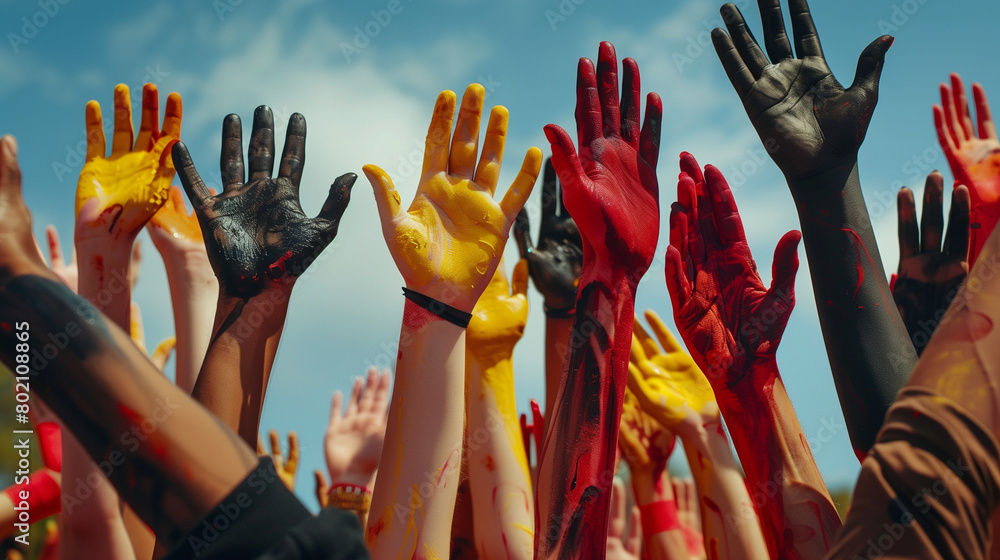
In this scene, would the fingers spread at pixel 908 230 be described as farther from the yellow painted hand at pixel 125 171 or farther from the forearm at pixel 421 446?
the yellow painted hand at pixel 125 171

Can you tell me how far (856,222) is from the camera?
3104 millimetres

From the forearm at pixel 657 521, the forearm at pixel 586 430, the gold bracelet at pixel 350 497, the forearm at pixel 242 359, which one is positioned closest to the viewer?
the forearm at pixel 586 430

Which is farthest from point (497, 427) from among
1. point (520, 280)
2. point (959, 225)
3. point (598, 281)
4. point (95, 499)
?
point (959, 225)

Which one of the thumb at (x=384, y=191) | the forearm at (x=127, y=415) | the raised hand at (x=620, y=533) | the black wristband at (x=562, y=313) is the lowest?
the raised hand at (x=620, y=533)

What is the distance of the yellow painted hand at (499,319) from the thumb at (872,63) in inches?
75.3

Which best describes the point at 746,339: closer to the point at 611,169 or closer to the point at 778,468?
the point at 778,468

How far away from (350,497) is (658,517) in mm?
2263

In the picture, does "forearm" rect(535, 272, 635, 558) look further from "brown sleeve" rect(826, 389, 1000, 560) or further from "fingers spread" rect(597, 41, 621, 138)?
"brown sleeve" rect(826, 389, 1000, 560)

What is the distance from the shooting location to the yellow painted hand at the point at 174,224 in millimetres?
4492

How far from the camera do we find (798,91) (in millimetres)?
3482

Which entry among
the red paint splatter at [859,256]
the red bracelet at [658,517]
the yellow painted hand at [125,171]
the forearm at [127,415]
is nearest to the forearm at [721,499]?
the red bracelet at [658,517]

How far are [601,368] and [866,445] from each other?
1.01 m

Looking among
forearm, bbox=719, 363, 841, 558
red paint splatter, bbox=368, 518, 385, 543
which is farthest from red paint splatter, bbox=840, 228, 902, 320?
red paint splatter, bbox=368, 518, 385, 543

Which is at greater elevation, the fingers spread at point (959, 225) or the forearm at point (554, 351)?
the fingers spread at point (959, 225)
